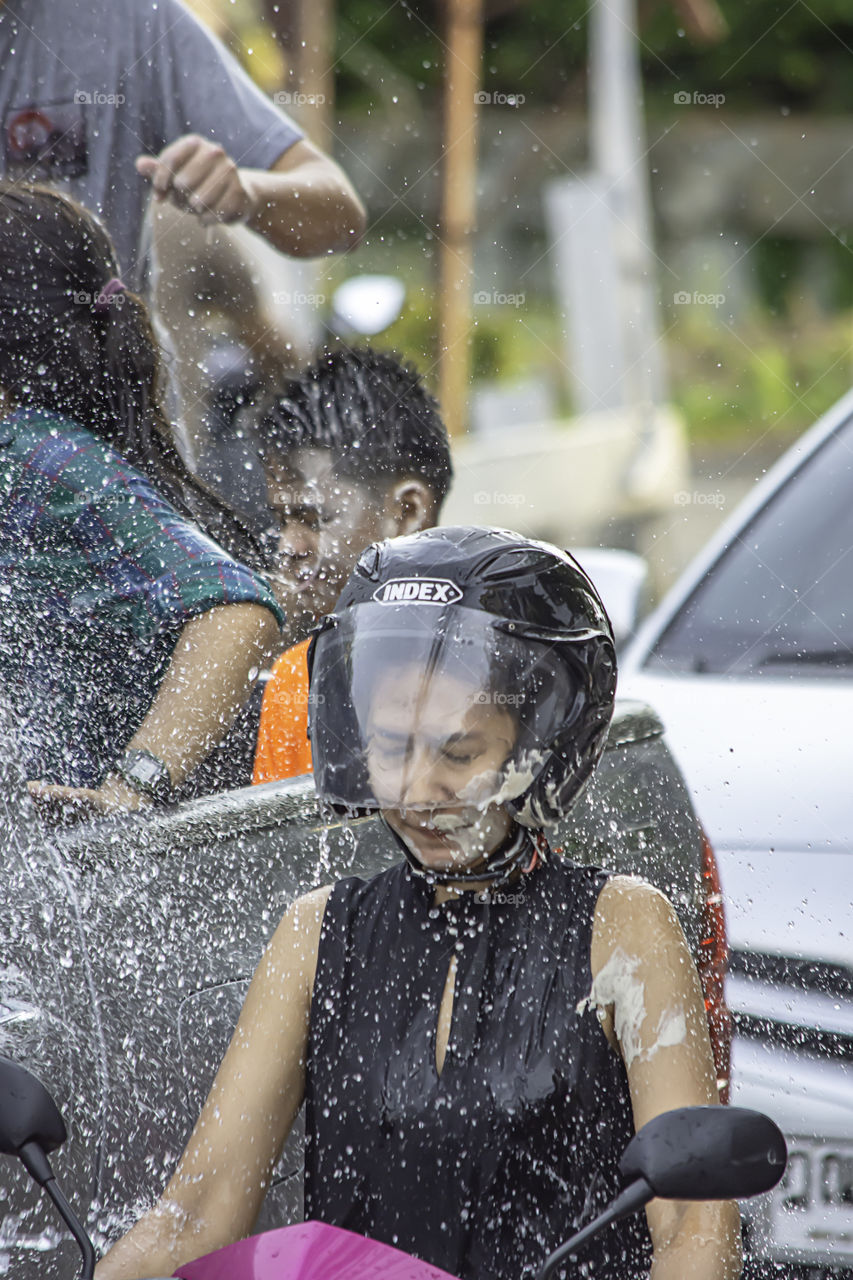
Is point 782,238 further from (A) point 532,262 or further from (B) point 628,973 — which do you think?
(B) point 628,973

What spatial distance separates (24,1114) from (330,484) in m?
1.57

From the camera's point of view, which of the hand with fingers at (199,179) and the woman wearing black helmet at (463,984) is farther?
the hand with fingers at (199,179)

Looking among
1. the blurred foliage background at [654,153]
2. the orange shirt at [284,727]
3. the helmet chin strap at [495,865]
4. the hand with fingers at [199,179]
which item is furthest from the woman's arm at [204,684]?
the blurred foliage background at [654,153]

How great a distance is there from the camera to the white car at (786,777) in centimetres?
256

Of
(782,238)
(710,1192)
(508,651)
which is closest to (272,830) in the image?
(508,651)

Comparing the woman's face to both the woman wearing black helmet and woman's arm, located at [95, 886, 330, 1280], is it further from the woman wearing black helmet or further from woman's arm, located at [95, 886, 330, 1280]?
woman's arm, located at [95, 886, 330, 1280]

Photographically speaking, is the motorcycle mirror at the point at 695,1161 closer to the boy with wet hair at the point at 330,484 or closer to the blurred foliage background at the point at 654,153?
the boy with wet hair at the point at 330,484

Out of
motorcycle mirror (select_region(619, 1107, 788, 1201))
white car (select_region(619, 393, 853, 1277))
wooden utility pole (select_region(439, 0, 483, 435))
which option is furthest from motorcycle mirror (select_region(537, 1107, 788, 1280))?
wooden utility pole (select_region(439, 0, 483, 435))

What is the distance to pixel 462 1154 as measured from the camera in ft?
5.34

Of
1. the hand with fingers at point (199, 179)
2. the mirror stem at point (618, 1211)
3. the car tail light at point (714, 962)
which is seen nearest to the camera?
the mirror stem at point (618, 1211)

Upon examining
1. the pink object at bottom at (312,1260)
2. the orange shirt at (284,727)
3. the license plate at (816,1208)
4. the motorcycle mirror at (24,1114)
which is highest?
the motorcycle mirror at (24,1114)

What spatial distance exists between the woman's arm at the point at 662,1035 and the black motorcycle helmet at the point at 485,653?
0.53 ft

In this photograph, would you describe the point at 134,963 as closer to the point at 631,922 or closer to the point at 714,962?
the point at 631,922

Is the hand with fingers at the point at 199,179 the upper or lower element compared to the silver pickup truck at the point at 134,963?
upper
